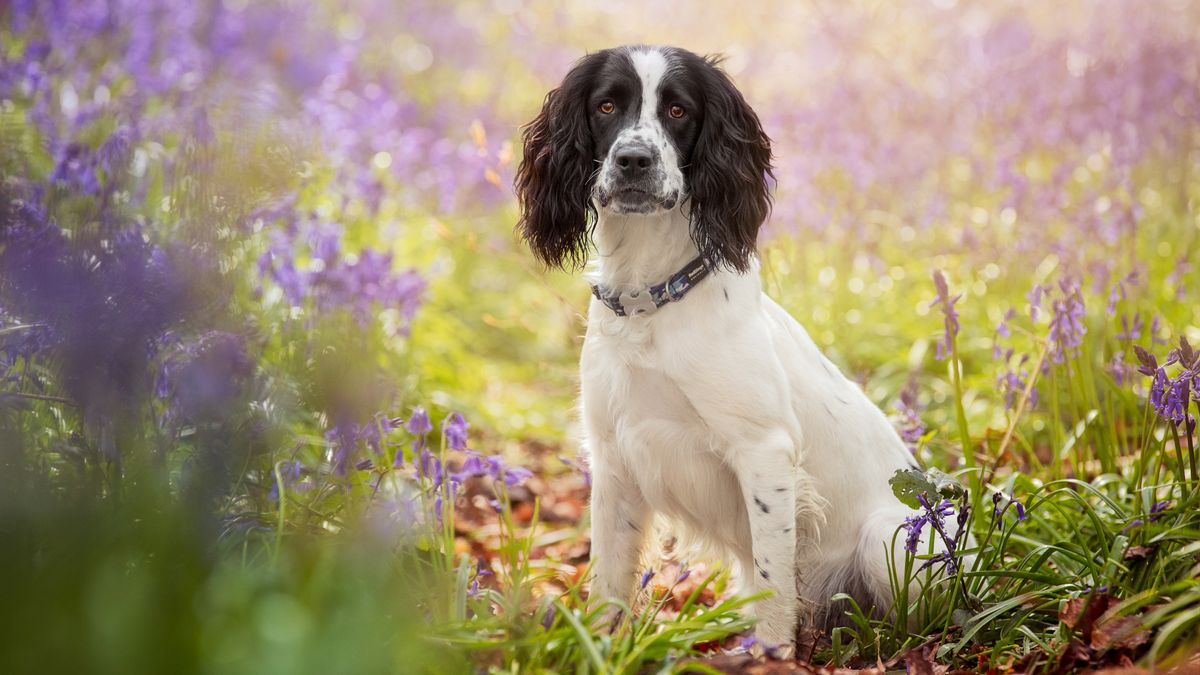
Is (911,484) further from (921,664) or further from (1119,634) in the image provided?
(1119,634)

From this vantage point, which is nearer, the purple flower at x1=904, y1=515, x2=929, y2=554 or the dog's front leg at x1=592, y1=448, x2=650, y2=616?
the purple flower at x1=904, y1=515, x2=929, y2=554

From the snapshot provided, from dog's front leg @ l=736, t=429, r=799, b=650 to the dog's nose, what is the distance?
80 cm

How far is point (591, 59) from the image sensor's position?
319 cm

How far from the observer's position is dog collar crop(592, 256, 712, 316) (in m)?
2.99

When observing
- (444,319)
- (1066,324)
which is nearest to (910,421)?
(1066,324)

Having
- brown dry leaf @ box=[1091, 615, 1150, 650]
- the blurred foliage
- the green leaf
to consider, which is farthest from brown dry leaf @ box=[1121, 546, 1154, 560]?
the green leaf

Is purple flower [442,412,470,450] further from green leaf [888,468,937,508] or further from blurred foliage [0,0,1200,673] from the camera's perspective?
green leaf [888,468,937,508]

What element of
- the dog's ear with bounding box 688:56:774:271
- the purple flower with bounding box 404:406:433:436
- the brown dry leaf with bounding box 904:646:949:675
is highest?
the dog's ear with bounding box 688:56:774:271

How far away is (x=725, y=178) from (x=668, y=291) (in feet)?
1.26

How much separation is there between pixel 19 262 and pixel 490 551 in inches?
96.7

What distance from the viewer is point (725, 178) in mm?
3082

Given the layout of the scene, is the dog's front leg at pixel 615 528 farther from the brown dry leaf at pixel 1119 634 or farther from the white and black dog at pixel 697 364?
the brown dry leaf at pixel 1119 634

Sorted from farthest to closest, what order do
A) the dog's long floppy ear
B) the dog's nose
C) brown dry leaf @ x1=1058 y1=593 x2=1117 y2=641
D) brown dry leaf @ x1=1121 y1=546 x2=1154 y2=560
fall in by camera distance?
1. the dog's long floppy ear
2. the dog's nose
3. brown dry leaf @ x1=1121 y1=546 x2=1154 y2=560
4. brown dry leaf @ x1=1058 y1=593 x2=1117 y2=641

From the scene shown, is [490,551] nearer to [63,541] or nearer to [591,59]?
[591,59]
